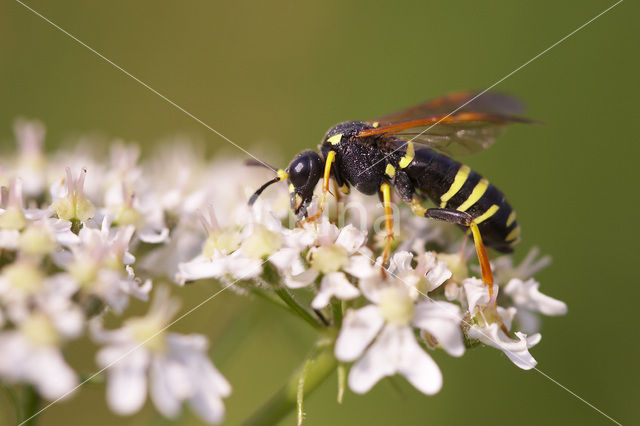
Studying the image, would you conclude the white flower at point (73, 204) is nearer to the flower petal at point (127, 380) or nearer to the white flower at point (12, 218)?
the white flower at point (12, 218)

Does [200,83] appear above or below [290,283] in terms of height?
below

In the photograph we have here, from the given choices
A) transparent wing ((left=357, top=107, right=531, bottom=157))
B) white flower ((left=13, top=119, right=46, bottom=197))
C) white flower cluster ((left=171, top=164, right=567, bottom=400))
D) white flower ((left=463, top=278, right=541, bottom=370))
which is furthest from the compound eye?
white flower ((left=13, top=119, right=46, bottom=197))

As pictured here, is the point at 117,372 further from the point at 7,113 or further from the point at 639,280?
the point at 7,113

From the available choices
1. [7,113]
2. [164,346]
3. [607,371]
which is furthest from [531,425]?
[7,113]

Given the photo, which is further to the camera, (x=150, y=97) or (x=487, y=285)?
(x=150, y=97)

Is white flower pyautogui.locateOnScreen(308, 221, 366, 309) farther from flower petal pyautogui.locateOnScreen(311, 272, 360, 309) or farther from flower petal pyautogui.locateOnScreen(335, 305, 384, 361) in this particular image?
flower petal pyautogui.locateOnScreen(335, 305, 384, 361)

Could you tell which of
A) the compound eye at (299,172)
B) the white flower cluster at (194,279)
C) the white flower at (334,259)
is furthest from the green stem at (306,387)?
the compound eye at (299,172)
